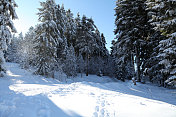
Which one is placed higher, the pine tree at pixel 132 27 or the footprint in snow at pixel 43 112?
the pine tree at pixel 132 27

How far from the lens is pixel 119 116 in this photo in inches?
122

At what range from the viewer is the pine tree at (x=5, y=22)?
29.6ft

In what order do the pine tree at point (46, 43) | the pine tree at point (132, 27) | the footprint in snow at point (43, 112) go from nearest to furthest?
the footprint in snow at point (43, 112) < the pine tree at point (132, 27) < the pine tree at point (46, 43)

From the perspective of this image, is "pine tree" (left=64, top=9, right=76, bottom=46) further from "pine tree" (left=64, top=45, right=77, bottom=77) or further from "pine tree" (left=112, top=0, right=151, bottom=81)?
"pine tree" (left=112, top=0, right=151, bottom=81)

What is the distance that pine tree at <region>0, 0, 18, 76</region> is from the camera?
29.6 ft

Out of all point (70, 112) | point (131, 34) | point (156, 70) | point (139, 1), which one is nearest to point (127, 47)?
point (131, 34)

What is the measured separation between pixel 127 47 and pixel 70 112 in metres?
12.9

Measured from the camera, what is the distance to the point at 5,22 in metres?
9.69

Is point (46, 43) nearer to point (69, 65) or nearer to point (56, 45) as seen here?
point (56, 45)

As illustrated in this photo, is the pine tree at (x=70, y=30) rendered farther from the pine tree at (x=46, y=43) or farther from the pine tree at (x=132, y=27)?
the pine tree at (x=132, y=27)

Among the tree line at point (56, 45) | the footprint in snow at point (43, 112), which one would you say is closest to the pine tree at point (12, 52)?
the tree line at point (56, 45)

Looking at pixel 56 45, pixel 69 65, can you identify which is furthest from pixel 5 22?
pixel 69 65

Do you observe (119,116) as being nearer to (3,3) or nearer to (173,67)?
(173,67)

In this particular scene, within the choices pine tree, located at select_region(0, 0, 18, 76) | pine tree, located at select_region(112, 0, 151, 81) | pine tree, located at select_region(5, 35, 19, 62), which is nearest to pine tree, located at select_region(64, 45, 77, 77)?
pine tree, located at select_region(112, 0, 151, 81)
